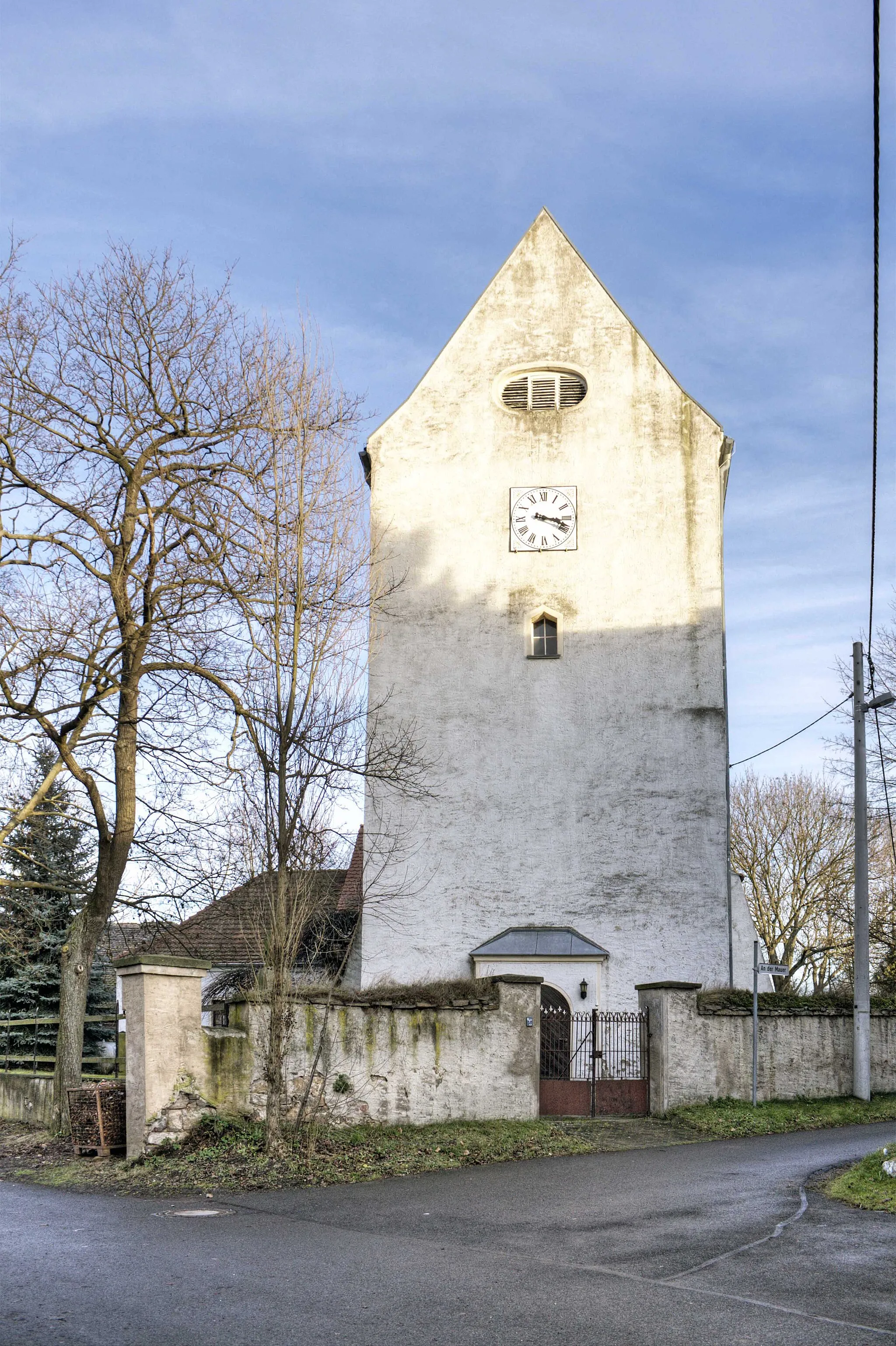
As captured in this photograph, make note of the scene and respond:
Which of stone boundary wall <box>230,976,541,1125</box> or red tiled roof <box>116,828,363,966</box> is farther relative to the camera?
stone boundary wall <box>230,976,541,1125</box>

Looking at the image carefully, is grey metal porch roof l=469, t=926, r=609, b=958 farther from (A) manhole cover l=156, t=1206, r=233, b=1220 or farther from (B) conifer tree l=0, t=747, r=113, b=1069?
(A) manhole cover l=156, t=1206, r=233, b=1220

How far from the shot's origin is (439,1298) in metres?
7.04

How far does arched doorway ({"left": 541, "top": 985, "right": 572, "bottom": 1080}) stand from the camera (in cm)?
1819

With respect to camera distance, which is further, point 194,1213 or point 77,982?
point 77,982

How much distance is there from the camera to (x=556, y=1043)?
18969mm

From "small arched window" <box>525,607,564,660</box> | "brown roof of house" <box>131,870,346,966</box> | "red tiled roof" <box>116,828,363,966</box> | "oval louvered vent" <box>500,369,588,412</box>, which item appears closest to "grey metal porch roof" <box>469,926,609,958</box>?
"red tiled roof" <box>116,828,363,966</box>

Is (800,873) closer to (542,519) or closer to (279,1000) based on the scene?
(542,519)

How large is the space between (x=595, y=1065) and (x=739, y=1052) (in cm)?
231

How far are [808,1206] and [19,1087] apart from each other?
1366cm

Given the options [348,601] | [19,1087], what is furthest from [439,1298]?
[19,1087]

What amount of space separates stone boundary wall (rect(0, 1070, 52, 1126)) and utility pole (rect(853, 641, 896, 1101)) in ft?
40.5

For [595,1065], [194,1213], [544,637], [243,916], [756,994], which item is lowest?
[595,1065]

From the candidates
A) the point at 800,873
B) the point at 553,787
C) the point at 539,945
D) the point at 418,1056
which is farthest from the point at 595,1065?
the point at 800,873

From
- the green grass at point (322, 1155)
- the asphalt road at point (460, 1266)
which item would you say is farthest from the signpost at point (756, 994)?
the asphalt road at point (460, 1266)
